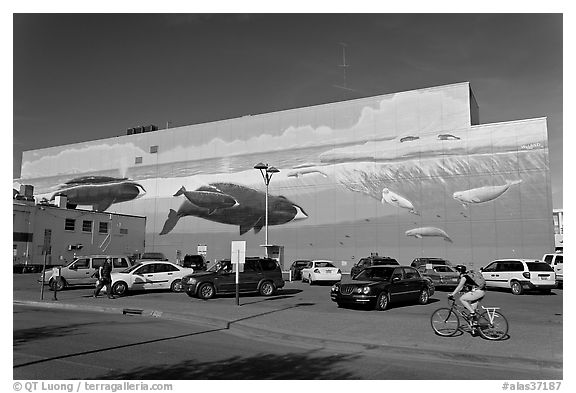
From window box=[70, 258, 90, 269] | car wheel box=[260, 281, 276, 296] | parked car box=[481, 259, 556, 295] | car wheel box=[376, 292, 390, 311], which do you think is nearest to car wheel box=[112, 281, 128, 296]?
window box=[70, 258, 90, 269]

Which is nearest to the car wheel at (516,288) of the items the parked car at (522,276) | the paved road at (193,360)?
the parked car at (522,276)

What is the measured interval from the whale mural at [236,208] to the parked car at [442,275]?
22.4 m

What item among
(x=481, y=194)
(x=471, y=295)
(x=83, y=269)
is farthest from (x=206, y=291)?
(x=481, y=194)

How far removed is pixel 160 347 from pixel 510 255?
117 ft

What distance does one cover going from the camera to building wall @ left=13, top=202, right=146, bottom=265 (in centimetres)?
4200

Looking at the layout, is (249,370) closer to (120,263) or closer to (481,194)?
(120,263)

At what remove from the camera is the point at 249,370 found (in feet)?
26.1

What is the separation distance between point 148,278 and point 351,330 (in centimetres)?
1374

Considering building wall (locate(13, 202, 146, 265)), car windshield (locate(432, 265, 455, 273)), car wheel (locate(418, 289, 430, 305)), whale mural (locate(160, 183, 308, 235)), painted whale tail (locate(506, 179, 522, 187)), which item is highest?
painted whale tail (locate(506, 179, 522, 187))

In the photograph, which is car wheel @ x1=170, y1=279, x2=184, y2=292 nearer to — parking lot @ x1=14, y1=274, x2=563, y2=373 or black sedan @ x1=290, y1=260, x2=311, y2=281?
parking lot @ x1=14, y1=274, x2=563, y2=373

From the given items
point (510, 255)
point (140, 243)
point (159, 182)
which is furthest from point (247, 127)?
point (510, 255)

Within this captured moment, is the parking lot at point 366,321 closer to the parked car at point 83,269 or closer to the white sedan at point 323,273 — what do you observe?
the parked car at point 83,269

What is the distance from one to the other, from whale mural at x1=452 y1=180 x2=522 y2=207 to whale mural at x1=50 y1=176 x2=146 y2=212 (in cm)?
3826

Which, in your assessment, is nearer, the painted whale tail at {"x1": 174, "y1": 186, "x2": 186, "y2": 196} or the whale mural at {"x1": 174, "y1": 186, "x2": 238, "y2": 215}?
the whale mural at {"x1": 174, "y1": 186, "x2": 238, "y2": 215}
